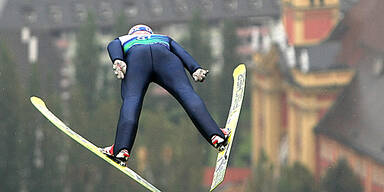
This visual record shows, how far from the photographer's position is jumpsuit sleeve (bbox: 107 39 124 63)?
14.8 m

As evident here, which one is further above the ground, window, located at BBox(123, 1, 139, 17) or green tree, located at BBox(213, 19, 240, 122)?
window, located at BBox(123, 1, 139, 17)

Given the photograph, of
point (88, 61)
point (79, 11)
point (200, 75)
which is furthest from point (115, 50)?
point (79, 11)

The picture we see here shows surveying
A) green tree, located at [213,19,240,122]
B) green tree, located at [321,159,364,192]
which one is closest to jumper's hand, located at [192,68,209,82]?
green tree, located at [321,159,364,192]

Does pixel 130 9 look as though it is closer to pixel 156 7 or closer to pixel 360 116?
pixel 156 7

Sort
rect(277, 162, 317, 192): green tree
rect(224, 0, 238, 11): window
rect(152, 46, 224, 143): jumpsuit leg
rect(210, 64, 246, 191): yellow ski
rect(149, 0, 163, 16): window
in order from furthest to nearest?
rect(149, 0, 163, 16): window
rect(224, 0, 238, 11): window
rect(277, 162, 317, 192): green tree
rect(210, 64, 246, 191): yellow ski
rect(152, 46, 224, 143): jumpsuit leg

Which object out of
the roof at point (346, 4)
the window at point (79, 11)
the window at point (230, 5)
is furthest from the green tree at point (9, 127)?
the window at point (230, 5)

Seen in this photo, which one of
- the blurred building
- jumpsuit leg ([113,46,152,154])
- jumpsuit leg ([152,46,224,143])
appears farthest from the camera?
the blurred building

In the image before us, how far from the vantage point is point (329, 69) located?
310ft

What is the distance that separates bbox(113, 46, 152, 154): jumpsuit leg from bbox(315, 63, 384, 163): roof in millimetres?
65149

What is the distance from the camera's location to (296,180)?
8525 centimetres

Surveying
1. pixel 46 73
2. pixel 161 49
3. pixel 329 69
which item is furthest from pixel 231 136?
pixel 46 73

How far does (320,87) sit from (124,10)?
34.0 m

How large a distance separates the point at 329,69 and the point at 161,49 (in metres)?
80.4

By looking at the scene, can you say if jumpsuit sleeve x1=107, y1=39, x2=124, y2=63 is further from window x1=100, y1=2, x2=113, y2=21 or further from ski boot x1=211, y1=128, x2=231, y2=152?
window x1=100, y1=2, x2=113, y2=21
